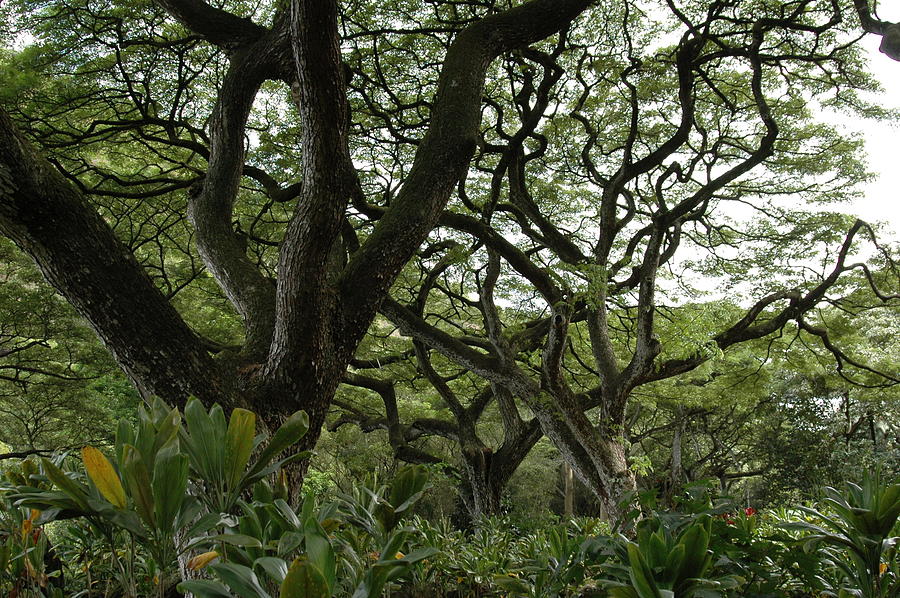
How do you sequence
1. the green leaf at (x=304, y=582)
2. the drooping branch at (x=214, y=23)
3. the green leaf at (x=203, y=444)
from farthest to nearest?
the drooping branch at (x=214, y=23)
the green leaf at (x=203, y=444)
the green leaf at (x=304, y=582)

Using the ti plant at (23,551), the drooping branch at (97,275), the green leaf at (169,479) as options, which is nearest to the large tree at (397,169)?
the drooping branch at (97,275)

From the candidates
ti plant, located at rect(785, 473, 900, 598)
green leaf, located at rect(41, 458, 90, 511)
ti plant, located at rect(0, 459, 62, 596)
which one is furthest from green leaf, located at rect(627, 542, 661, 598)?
ti plant, located at rect(0, 459, 62, 596)

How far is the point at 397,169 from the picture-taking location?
24.8 ft

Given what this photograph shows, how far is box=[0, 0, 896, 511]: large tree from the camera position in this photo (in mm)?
2904

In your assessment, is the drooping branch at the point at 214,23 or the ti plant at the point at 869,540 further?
the drooping branch at the point at 214,23

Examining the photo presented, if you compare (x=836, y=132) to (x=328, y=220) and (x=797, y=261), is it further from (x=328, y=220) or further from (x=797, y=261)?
(x=328, y=220)

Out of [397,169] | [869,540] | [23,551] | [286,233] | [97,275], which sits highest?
[397,169]

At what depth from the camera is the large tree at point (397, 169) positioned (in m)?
2.90

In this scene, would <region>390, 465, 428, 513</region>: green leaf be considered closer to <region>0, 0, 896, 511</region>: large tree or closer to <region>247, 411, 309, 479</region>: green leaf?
<region>247, 411, 309, 479</region>: green leaf

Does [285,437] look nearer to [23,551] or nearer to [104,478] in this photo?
[104,478]

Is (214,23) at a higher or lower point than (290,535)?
higher

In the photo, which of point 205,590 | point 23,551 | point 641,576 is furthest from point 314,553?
point 23,551

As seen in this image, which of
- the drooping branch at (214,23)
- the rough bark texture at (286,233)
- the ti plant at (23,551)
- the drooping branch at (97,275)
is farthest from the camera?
the drooping branch at (214,23)

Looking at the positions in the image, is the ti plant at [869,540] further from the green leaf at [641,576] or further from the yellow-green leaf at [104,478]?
the yellow-green leaf at [104,478]
